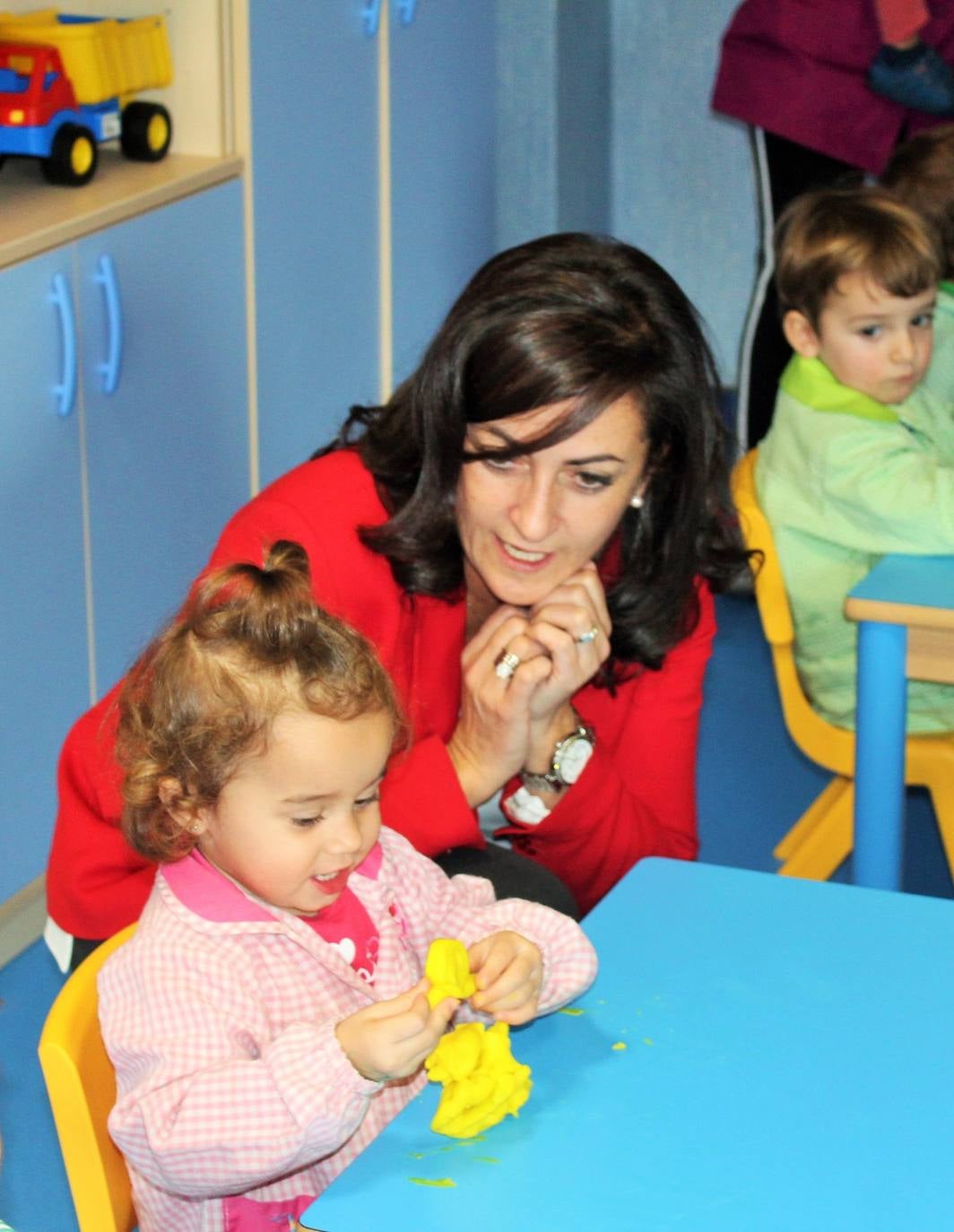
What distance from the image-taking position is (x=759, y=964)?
4.81ft

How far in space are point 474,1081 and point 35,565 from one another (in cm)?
176

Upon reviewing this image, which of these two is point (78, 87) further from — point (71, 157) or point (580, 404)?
point (580, 404)

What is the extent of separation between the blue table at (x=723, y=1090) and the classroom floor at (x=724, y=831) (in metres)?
1.03

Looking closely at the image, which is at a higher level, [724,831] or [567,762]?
[567,762]

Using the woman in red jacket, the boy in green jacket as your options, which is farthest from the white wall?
the woman in red jacket

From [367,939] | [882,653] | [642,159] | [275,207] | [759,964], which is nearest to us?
[759,964]

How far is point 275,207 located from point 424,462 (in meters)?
1.76

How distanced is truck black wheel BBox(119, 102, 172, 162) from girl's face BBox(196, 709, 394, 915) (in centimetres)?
212

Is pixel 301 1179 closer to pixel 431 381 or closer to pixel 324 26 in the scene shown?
pixel 431 381

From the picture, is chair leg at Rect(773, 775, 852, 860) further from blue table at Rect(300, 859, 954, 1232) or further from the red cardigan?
blue table at Rect(300, 859, 954, 1232)

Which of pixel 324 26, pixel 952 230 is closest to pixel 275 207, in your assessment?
pixel 324 26

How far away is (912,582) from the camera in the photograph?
2336mm

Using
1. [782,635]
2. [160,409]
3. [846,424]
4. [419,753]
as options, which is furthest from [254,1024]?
[160,409]

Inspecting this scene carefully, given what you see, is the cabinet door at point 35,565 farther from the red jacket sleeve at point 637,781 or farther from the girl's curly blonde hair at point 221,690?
the girl's curly blonde hair at point 221,690
